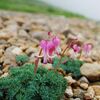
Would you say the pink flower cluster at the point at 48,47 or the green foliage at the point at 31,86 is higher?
the pink flower cluster at the point at 48,47

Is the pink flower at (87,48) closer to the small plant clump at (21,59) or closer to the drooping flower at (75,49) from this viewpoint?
the drooping flower at (75,49)

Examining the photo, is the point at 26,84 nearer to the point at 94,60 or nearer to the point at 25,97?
the point at 25,97

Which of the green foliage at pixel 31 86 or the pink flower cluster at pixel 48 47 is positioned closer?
the pink flower cluster at pixel 48 47

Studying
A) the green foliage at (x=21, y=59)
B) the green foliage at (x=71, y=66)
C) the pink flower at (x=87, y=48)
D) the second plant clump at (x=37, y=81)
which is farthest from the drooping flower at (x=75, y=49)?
the green foliage at (x=21, y=59)

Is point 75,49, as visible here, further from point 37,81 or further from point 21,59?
point 37,81

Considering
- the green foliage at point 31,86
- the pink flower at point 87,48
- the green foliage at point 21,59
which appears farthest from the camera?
the pink flower at point 87,48

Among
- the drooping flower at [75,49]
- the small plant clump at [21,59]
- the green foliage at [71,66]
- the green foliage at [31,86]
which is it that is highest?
the drooping flower at [75,49]

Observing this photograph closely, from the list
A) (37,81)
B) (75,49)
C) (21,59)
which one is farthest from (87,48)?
(37,81)

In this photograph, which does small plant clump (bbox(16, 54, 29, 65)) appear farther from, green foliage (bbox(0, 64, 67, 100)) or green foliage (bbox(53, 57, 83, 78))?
green foliage (bbox(0, 64, 67, 100))

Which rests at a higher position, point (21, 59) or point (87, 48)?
point (87, 48)
